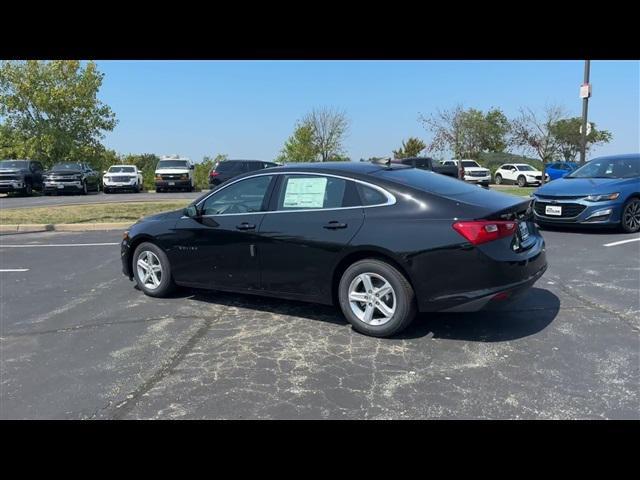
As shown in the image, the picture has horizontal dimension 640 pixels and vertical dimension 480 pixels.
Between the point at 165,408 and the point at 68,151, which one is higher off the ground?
the point at 68,151

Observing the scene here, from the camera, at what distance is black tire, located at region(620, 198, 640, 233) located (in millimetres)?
9172

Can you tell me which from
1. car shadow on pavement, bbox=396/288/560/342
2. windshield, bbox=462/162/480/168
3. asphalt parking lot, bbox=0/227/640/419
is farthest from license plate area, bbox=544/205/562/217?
windshield, bbox=462/162/480/168

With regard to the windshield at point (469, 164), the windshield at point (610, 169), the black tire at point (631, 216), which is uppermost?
the windshield at point (469, 164)

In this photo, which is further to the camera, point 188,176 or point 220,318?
point 188,176

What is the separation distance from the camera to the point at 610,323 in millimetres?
4543

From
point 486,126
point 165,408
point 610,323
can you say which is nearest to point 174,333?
point 165,408

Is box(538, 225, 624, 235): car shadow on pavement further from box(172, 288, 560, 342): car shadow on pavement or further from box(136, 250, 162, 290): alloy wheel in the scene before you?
box(136, 250, 162, 290): alloy wheel

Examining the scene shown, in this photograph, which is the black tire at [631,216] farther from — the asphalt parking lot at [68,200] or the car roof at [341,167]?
the asphalt parking lot at [68,200]

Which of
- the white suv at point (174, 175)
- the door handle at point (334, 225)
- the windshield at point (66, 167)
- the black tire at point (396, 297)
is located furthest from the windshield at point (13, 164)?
the black tire at point (396, 297)

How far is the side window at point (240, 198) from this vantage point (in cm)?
510

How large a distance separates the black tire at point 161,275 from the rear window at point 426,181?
263 cm
